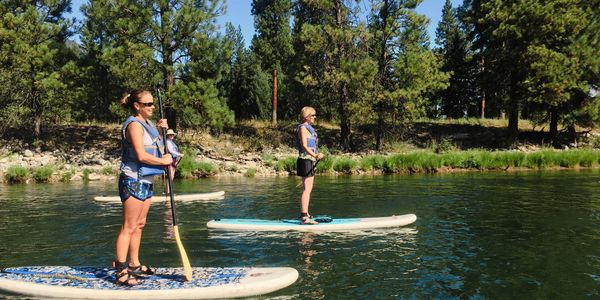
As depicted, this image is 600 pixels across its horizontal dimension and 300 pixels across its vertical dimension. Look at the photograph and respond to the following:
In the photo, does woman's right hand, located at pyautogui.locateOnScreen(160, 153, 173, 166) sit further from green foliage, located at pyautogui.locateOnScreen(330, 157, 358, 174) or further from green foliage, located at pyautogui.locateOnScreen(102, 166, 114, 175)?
green foliage, located at pyautogui.locateOnScreen(102, 166, 114, 175)

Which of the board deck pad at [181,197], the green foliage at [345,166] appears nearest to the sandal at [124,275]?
the board deck pad at [181,197]

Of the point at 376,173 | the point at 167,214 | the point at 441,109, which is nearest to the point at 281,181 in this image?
the point at 376,173

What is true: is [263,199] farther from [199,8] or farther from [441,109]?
[441,109]

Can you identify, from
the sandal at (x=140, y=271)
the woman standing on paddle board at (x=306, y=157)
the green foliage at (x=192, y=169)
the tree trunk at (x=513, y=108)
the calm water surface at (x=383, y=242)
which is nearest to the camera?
the sandal at (x=140, y=271)

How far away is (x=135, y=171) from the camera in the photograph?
543cm

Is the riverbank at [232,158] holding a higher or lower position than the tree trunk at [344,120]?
lower

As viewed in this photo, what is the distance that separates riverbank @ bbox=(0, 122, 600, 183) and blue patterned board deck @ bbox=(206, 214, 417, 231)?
1363 cm

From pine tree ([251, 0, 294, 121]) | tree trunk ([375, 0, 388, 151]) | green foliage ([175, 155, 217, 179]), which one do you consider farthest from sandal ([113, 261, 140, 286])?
pine tree ([251, 0, 294, 121])

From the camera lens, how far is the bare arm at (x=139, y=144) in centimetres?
529

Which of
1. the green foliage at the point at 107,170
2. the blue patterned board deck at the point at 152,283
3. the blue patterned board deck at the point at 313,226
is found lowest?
the blue patterned board deck at the point at 152,283

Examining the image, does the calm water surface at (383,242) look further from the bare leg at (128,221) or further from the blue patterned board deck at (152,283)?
the bare leg at (128,221)

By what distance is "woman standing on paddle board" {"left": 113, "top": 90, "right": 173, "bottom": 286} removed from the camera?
5.36 metres

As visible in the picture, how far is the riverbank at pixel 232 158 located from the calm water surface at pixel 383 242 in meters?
7.84

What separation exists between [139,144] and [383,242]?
445 cm
